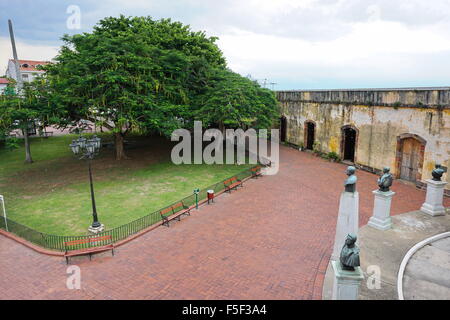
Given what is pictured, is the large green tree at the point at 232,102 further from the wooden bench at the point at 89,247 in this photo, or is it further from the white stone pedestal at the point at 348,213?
the white stone pedestal at the point at 348,213

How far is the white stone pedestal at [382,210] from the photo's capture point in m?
11.1

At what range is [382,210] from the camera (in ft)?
37.1

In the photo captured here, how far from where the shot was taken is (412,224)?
1190cm

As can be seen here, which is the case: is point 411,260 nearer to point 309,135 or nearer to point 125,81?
point 125,81

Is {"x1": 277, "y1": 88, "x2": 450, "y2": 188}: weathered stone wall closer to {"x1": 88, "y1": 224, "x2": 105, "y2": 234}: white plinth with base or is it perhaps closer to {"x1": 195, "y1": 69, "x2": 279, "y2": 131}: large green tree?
{"x1": 195, "y1": 69, "x2": 279, "y2": 131}: large green tree

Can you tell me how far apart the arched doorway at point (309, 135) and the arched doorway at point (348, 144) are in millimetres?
3942

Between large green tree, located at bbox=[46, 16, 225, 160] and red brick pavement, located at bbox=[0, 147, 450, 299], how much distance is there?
7819 millimetres

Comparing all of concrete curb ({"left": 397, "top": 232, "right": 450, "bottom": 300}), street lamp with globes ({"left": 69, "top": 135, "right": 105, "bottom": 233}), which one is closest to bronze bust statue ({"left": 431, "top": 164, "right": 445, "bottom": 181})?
concrete curb ({"left": 397, "top": 232, "right": 450, "bottom": 300})

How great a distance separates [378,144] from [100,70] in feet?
56.4

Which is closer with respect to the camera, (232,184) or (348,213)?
(348,213)

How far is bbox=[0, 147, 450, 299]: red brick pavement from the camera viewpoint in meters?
8.34

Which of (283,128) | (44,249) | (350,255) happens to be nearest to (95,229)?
(44,249)

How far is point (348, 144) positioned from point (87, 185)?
56.8 ft
